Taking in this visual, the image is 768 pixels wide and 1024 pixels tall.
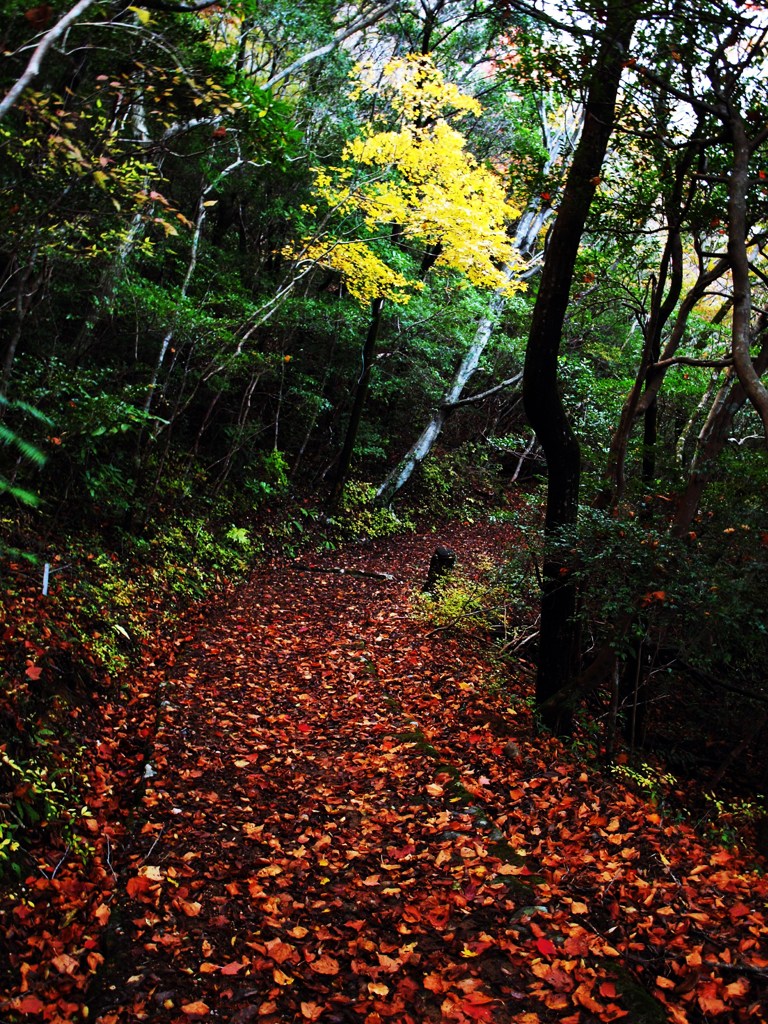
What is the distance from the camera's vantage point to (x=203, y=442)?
37.6 ft

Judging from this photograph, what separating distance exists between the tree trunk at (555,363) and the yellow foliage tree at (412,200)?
5.42m

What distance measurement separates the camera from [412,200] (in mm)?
10531

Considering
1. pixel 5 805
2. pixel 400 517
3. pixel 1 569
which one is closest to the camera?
pixel 5 805

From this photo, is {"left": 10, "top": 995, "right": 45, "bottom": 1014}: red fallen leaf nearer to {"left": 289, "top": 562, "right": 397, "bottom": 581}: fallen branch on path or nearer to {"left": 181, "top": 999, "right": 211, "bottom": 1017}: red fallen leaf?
{"left": 181, "top": 999, "right": 211, "bottom": 1017}: red fallen leaf

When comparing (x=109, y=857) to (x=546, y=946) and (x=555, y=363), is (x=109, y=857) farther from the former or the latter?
(x=555, y=363)

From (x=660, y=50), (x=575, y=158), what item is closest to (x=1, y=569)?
(x=575, y=158)

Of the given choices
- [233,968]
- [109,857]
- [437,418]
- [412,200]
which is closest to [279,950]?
[233,968]

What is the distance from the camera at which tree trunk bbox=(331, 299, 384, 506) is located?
12.6 m

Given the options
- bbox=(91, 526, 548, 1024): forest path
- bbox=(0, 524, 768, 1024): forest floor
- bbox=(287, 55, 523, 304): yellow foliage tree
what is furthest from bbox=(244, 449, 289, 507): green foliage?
bbox=(0, 524, 768, 1024): forest floor

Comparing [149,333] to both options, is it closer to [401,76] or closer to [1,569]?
[1,569]

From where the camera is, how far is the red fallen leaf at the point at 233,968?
3121 millimetres

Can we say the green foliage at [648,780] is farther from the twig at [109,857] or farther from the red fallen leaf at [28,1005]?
the red fallen leaf at [28,1005]

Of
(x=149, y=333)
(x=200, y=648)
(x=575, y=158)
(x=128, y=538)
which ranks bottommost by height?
(x=200, y=648)

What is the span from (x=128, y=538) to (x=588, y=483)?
5.85m
